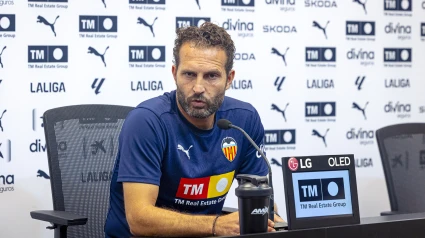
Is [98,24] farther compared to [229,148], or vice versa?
[98,24]

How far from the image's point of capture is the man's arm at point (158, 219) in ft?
6.55

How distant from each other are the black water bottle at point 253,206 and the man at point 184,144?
0.41 meters

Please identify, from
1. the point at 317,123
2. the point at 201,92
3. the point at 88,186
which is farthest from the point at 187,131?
the point at 317,123

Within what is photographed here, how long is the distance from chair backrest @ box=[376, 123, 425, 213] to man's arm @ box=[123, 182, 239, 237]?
150 centimetres

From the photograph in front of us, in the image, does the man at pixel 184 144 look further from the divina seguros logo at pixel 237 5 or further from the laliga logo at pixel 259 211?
the divina seguros logo at pixel 237 5

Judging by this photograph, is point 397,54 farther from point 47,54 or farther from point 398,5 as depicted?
point 47,54

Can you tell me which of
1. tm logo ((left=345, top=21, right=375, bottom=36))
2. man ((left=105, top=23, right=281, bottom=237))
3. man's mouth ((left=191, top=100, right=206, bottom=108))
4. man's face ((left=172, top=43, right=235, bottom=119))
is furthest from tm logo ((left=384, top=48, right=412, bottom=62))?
man's mouth ((left=191, top=100, right=206, bottom=108))

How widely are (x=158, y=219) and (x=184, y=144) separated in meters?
0.37

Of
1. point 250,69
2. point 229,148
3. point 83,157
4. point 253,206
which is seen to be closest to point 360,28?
point 250,69

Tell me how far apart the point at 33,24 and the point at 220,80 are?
4.77 ft

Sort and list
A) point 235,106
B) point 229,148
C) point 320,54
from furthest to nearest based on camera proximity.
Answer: point 320,54 < point 235,106 < point 229,148

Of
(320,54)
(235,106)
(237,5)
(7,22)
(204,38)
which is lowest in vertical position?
(235,106)

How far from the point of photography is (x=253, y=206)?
1876 millimetres

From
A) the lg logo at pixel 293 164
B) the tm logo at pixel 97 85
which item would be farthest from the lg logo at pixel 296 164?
the tm logo at pixel 97 85
